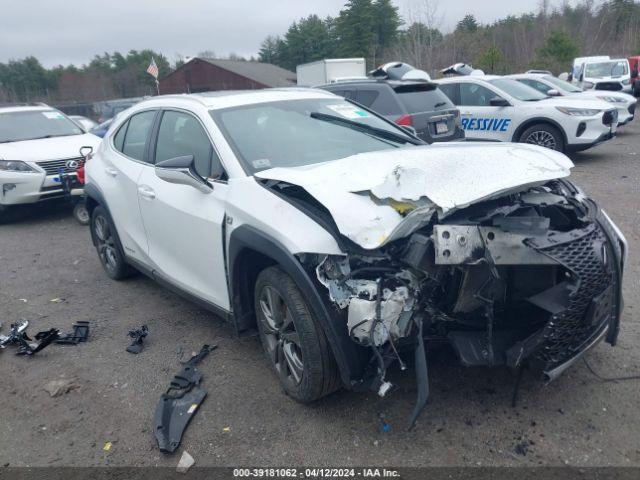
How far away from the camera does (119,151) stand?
5094 millimetres

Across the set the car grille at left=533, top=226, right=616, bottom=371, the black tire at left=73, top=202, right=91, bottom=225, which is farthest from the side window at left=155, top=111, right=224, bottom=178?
the black tire at left=73, top=202, right=91, bottom=225

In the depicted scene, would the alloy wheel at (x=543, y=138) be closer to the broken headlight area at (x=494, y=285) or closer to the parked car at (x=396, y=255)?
the parked car at (x=396, y=255)

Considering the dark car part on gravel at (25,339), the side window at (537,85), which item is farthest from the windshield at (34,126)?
the side window at (537,85)

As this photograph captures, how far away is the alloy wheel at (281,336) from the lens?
3.21 meters

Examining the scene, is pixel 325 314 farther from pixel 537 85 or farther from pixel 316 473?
pixel 537 85

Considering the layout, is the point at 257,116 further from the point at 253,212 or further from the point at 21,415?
the point at 21,415

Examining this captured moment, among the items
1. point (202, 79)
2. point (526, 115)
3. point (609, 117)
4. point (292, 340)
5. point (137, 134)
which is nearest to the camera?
→ point (292, 340)

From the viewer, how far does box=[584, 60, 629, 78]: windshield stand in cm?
2125

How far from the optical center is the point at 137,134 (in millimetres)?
4879

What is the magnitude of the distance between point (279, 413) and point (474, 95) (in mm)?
9631

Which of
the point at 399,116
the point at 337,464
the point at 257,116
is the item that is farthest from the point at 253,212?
the point at 399,116

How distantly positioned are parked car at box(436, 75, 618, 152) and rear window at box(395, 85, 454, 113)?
269cm

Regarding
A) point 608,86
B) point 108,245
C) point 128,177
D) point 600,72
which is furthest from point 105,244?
point 600,72

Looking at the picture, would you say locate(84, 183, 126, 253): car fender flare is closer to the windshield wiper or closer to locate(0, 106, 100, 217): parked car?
the windshield wiper
